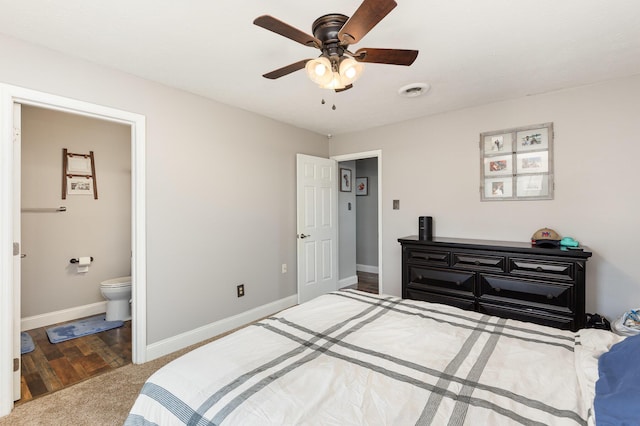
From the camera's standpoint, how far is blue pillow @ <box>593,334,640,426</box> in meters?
0.79

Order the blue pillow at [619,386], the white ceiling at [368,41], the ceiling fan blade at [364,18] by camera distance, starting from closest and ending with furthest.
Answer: the blue pillow at [619,386] → the ceiling fan blade at [364,18] → the white ceiling at [368,41]

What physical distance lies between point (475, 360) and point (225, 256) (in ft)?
8.22

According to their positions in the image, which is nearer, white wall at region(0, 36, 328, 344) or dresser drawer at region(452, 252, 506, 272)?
white wall at region(0, 36, 328, 344)

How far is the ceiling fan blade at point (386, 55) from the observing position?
4.98 feet

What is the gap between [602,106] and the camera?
8.47ft

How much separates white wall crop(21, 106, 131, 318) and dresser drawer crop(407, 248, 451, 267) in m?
3.55

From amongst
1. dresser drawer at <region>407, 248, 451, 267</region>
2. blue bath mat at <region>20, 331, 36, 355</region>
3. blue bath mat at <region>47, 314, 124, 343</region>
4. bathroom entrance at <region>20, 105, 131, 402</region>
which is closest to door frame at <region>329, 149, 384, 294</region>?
dresser drawer at <region>407, 248, 451, 267</region>

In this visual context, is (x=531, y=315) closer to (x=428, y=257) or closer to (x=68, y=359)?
(x=428, y=257)

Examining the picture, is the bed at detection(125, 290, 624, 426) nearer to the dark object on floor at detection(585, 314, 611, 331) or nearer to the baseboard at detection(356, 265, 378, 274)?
the dark object on floor at detection(585, 314, 611, 331)

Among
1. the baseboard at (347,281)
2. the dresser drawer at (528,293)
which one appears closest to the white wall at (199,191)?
the baseboard at (347,281)

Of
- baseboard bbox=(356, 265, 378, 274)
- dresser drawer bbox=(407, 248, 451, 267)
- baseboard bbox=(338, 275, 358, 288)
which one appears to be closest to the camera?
dresser drawer bbox=(407, 248, 451, 267)

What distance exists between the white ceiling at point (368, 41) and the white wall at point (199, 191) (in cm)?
17

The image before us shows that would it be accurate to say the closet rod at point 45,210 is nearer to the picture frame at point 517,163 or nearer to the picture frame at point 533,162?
the picture frame at point 517,163

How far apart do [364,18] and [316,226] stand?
9.82ft
